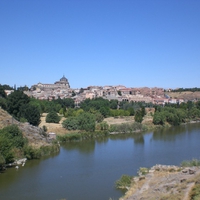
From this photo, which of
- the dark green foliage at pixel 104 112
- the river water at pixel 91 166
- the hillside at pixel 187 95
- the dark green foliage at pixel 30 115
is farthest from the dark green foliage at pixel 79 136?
the hillside at pixel 187 95

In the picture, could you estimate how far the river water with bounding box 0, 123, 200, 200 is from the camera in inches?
482

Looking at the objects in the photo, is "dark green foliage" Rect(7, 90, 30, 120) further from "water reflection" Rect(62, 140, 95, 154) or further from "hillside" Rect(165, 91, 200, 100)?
"hillside" Rect(165, 91, 200, 100)

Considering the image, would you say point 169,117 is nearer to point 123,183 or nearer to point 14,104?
point 14,104

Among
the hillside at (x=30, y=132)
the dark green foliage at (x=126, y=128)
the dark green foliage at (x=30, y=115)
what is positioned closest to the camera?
the hillside at (x=30, y=132)

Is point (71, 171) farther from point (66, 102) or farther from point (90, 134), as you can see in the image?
point (66, 102)

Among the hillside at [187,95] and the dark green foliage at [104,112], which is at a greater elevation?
the hillside at [187,95]

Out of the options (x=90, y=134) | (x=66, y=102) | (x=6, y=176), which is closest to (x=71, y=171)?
(x=6, y=176)

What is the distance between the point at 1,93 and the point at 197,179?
35.1 m

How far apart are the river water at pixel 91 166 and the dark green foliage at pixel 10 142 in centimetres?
88

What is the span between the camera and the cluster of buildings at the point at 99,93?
64.0 meters

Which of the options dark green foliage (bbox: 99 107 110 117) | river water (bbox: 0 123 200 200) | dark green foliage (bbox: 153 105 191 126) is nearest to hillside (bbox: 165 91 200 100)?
dark green foliage (bbox: 153 105 191 126)

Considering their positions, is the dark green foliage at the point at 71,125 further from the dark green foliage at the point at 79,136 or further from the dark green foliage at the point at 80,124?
the dark green foliage at the point at 79,136

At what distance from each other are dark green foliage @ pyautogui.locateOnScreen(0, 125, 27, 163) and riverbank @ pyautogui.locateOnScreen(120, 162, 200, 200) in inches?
280

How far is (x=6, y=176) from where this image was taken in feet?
47.4
